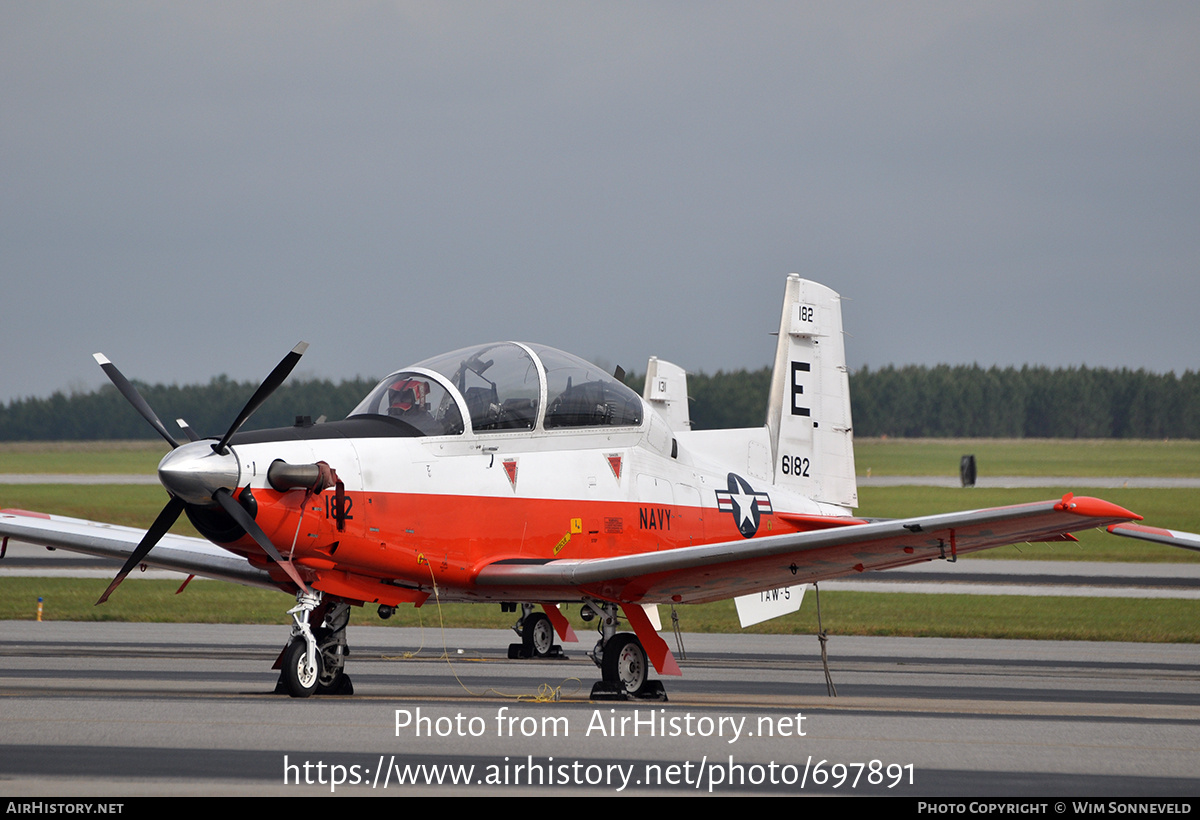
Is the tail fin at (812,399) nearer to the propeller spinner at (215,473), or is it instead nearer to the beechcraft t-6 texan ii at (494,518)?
the beechcraft t-6 texan ii at (494,518)

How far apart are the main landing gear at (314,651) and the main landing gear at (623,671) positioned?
2.19m

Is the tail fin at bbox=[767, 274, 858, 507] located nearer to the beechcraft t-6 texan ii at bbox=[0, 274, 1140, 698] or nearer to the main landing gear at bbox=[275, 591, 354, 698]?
the beechcraft t-6 texan ii at bbox=[0, 274, 1140, 698]

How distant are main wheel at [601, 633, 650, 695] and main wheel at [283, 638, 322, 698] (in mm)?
2545

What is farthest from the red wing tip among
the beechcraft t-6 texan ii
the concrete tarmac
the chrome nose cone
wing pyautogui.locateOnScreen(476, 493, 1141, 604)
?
the chrome nose cone

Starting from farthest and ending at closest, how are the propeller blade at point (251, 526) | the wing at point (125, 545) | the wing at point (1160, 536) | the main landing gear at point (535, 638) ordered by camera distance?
the main landing gear at point (535, 638) → the wing at point (125, 545) → the wing at point (1160, 536) → the propeller blade at point (251, 526)

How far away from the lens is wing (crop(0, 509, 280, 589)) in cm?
1269

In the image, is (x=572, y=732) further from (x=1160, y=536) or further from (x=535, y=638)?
(x=535, y=638)

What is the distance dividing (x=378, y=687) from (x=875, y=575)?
72.4ft

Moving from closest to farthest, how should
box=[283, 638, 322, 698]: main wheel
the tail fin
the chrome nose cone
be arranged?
1. the chrome nose cone
2. box=[283, 638, 322, 698]: main wheel
3. the tail fin

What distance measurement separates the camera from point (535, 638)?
1585 cm

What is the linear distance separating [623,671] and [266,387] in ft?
13.1

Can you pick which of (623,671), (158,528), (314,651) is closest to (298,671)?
(314,651)

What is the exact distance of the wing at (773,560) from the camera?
959cm

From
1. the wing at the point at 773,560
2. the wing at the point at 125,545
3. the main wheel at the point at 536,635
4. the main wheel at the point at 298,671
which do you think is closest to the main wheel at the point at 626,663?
the wing at the point at 773,560
